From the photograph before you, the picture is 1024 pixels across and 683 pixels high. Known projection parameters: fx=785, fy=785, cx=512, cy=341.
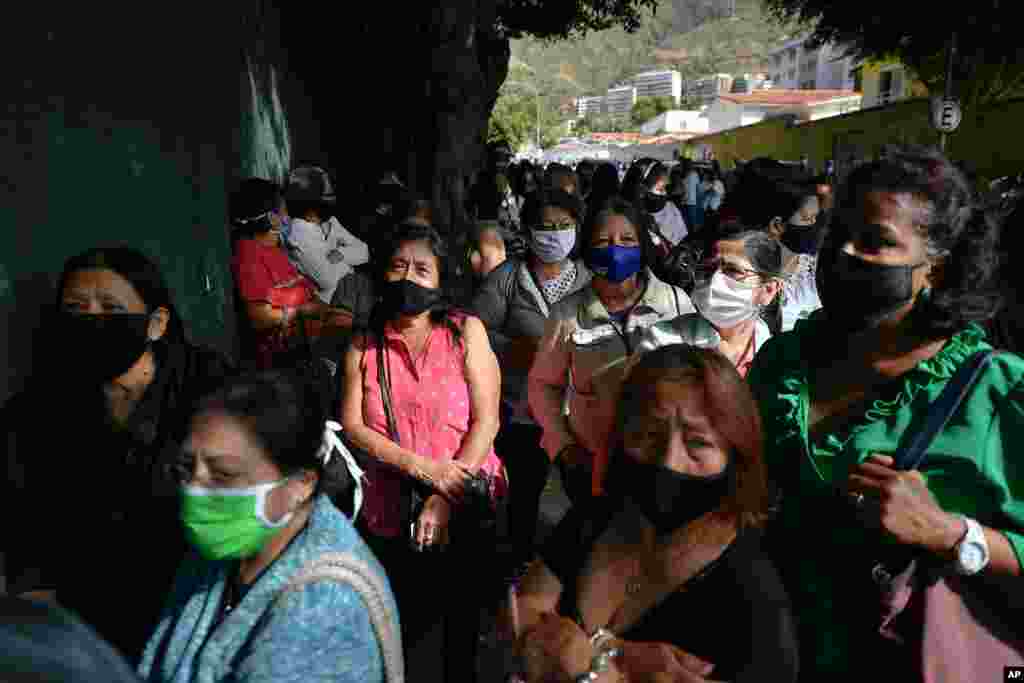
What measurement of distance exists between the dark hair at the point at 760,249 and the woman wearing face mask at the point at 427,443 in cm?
103

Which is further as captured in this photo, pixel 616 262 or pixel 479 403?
pixel 616 262

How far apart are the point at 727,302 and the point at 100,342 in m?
2.04

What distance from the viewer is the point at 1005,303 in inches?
87.0

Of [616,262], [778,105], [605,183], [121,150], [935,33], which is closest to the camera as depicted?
[616,262]

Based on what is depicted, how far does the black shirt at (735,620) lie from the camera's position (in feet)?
5.15

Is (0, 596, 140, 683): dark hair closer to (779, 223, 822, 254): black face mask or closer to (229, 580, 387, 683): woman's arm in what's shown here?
(229, 580, 387, 683): woman's arm

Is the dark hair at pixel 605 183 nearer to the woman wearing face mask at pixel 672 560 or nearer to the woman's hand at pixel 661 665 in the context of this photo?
the woman wearing face mask at pixel 672 560

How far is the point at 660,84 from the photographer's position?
169625 millimetres

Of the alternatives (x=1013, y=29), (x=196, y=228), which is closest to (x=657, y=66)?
(x=1013, y=29)

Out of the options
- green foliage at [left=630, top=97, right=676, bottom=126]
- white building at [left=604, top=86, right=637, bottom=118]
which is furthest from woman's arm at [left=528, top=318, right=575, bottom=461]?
white building at [left=604, top=86, right=637, bottom=118]

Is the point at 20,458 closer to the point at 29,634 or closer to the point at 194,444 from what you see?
the point at 194,444

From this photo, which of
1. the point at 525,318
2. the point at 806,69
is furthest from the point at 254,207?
the point at 806,69

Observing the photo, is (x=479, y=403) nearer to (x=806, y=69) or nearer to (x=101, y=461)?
(x=101, y=461)

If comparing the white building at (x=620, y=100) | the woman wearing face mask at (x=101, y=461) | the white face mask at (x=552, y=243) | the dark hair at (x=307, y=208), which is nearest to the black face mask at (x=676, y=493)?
the woman wearing face mask at (x=101, y=461)
